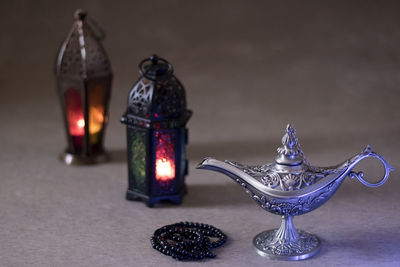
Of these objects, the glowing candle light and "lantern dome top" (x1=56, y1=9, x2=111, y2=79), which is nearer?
the glowing candle light

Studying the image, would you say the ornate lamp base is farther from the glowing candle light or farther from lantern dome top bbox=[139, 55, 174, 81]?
lantern dome top bbox=[139, 55, 174, 81]

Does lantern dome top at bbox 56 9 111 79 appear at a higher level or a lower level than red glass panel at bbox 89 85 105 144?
higher

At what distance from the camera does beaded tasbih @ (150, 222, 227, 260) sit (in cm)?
249

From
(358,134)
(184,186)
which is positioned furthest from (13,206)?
(358,134)

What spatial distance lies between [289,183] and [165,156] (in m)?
0.68

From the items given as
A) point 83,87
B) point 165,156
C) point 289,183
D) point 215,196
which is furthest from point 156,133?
point 289,183

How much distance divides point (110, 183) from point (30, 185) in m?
0.35

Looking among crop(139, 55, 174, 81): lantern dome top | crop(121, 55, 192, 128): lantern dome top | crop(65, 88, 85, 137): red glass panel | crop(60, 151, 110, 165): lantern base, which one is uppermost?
crop(139, 55, 174, 81): lantern dome top

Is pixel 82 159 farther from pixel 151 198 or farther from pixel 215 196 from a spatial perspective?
pixel 215 196

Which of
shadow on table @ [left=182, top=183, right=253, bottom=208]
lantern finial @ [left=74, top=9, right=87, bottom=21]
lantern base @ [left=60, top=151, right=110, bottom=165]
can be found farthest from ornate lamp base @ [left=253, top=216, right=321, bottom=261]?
lantern finial @ [left=74, top=9, right=87, bottom=21]

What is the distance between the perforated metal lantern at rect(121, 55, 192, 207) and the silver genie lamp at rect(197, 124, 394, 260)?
1.29 ft

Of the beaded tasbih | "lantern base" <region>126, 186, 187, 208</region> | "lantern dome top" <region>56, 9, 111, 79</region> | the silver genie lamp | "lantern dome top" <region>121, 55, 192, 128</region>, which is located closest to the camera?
the silver genie lamp

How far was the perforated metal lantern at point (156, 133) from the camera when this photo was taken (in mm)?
2830

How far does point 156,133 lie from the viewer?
9.33 ft
